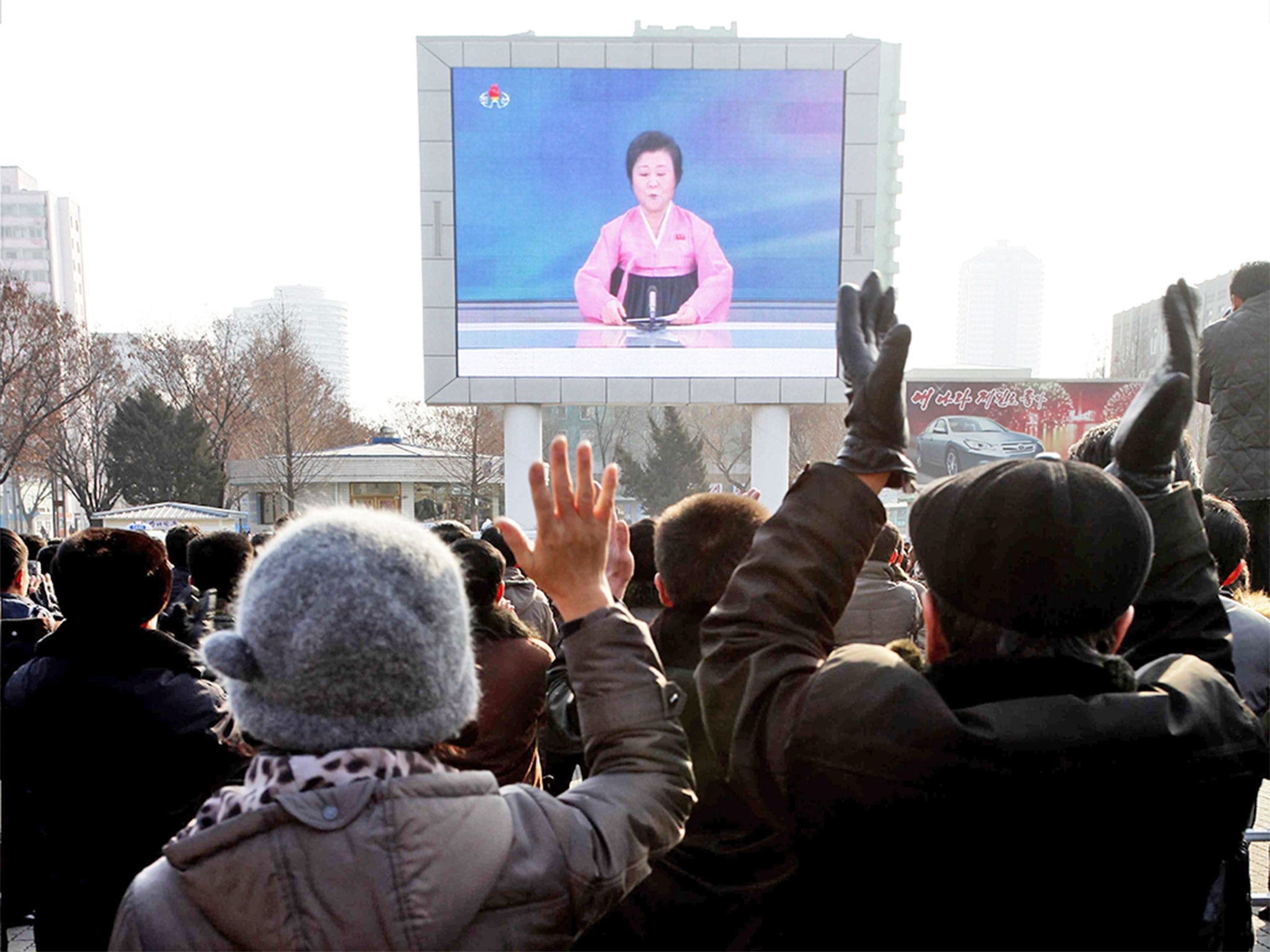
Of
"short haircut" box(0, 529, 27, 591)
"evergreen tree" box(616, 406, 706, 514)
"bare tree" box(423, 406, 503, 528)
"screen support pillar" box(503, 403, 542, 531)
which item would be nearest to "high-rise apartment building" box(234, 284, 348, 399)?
"evergreen tree" box(616, 406, 706, 514)

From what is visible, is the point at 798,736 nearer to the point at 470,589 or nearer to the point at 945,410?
the point at 470,589

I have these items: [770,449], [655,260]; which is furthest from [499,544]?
[770,449]

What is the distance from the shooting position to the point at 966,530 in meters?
1.23

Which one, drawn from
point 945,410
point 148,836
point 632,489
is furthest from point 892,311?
point 632,489

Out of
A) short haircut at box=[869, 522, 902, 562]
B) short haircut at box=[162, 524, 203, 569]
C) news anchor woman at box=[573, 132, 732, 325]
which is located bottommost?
short haircut at box=[162, 524, 203, 569]

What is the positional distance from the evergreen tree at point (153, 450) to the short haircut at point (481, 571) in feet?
103

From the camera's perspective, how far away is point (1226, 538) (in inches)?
115

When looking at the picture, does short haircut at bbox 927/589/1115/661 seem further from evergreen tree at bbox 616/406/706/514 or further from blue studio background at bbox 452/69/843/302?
evergreen tree at bbox 616/406/706/514

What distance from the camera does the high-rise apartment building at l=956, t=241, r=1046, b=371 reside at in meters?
111

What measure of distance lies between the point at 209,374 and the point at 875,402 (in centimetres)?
3487

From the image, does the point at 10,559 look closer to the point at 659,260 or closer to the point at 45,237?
the point at 659,260

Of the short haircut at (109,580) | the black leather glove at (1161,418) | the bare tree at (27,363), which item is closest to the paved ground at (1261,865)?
the black leather glove at (1161,418)

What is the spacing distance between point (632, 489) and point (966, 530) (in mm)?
38557

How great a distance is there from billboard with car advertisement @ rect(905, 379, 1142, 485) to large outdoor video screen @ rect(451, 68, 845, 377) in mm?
7364
